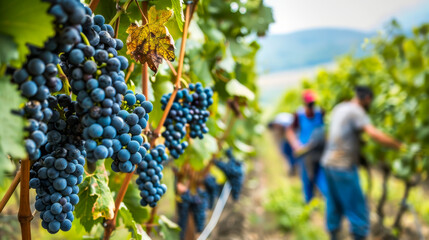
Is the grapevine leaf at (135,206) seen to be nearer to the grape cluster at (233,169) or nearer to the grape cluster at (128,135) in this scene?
the grape cluster at (128,135)

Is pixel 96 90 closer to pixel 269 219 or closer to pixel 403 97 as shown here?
pixel 403 97

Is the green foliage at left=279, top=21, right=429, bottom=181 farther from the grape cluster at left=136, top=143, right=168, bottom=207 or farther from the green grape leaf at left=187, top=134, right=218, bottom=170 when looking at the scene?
the grape cluster at left=136, top=143, right=168, bottom=207

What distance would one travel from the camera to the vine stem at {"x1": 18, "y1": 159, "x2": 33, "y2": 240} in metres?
0.78

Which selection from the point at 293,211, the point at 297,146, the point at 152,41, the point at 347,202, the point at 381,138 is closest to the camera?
the point at 152,41

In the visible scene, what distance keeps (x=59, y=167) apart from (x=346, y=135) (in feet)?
13.6

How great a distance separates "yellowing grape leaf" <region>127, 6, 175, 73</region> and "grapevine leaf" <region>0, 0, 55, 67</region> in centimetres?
35

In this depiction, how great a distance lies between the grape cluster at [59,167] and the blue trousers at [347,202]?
4.12 meters

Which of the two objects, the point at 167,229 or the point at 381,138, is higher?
the point at 381,138

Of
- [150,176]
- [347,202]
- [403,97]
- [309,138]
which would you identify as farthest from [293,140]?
[150,176]

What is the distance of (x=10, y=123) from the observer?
0.59m

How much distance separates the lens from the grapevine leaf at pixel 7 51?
581 mm

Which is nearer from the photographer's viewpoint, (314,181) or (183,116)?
(183,116)

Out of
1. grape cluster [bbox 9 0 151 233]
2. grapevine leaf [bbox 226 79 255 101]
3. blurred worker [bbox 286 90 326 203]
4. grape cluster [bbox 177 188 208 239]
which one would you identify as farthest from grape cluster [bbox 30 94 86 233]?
blurred worker [bbox 286 90 326 203]

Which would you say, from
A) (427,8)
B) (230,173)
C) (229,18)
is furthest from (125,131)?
(427,8)
